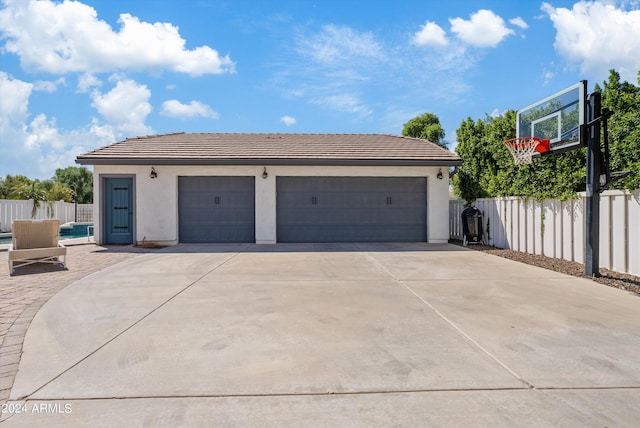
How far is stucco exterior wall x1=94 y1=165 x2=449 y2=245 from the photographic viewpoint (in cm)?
1310

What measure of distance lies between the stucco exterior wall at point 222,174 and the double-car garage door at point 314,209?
219mm

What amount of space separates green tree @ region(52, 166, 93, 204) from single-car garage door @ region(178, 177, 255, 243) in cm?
4083

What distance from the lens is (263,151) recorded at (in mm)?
13750

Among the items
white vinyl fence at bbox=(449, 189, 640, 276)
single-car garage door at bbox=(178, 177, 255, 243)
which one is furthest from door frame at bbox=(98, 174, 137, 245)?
white vinyl fence at bbox=(449, 189, 640, 276)

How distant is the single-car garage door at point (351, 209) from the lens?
13.6 metres

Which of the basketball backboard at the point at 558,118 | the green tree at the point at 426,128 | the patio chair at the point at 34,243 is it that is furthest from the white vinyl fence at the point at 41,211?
the green tree at the point at 426,128

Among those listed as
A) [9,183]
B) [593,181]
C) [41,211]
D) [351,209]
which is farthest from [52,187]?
[593,181]

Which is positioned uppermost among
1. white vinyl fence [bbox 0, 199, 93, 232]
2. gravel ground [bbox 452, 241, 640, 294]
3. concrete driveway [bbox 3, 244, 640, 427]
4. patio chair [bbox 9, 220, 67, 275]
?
white vinyl fence [bbox 0, 199, 93, 232]

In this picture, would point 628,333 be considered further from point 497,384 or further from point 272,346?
point 272,346

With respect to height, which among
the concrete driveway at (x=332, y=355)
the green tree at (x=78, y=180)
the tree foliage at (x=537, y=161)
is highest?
the green tree at (x=78, y=180)

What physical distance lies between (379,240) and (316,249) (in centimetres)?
306

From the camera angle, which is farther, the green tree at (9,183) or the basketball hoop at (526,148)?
the green tree at (9,183)

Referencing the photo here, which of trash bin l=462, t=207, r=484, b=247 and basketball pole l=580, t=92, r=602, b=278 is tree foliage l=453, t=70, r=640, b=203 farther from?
trash bin l=462, t=207, r=484, b=247

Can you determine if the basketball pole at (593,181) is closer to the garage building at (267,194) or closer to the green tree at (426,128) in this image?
the garage building at (267,194)
